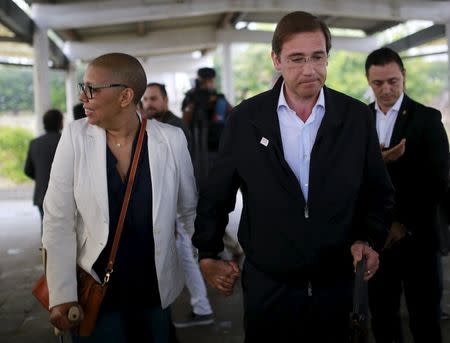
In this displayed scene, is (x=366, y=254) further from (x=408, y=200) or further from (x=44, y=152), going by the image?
(x=44, y=152)

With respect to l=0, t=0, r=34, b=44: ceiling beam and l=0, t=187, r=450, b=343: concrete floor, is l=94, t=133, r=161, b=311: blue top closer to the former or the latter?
l=0, t=187, r=450, b=343: concrete floor

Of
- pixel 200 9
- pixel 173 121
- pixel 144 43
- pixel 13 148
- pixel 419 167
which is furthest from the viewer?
pixel 13 148

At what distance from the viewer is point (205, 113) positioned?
18.4ft

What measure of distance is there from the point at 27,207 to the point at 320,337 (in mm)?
12041

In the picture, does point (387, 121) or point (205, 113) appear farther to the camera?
point (205, 113)

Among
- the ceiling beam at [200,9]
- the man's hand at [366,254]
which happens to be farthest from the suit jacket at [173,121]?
the ceiling beam at [200,9]

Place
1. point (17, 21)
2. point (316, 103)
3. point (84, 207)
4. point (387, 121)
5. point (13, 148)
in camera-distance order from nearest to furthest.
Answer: point (316, 103) < point (84, 207) < point (387, 121) < point (17, 21) < point (13, 148)

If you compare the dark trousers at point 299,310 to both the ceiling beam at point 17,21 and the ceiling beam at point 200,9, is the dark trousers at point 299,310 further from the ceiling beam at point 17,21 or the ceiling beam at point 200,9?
the ceiling beam at point 200,9

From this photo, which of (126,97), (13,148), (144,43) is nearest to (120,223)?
(126,97)

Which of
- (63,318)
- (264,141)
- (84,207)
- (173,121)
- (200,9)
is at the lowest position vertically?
(63,318)

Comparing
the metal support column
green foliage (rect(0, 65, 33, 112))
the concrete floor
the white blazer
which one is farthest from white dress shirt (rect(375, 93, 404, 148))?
green foliage (rect(0, 65, 33, 112))

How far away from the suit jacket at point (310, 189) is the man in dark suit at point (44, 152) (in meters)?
3.75

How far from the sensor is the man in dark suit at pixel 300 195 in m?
1.96

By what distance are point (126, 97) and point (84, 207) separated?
1.60 feet
